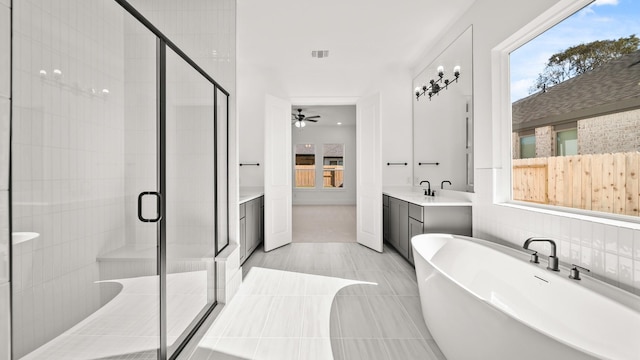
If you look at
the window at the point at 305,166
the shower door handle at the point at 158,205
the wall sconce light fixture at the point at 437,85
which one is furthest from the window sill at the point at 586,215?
the window at the point at 305,166

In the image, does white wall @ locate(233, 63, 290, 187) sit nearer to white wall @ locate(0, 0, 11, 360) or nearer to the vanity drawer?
the vanity drawer

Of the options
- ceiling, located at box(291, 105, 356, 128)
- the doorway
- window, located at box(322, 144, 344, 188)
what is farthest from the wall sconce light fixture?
window, located at box(322, 144, 344, 188)

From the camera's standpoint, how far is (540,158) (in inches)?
85.0

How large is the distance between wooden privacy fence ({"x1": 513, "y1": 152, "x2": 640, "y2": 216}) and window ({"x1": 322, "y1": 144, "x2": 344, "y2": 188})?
273 inches

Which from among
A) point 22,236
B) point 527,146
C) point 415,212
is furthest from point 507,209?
point 22,236

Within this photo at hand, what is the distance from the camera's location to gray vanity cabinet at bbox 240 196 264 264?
320 cm

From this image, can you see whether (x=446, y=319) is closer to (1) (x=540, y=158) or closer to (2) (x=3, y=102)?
(1) (x=540, y=158)

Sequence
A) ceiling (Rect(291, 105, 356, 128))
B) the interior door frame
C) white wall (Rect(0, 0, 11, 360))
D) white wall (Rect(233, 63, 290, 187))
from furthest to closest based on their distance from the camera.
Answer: ceiling (Rect(291, 105, 356, 128))
white wall (Rect(233, 63, 290, 187))
the interior door frame
white wall (Rect(0, 0, 11, 360))

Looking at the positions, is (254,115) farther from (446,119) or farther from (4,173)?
(4,173)

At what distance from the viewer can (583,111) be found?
1796mm

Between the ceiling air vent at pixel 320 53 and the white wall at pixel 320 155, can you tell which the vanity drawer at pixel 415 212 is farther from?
the white wall at pixel 320 155

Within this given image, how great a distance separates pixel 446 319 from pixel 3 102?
209 cm

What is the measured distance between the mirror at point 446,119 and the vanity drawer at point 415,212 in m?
0.63

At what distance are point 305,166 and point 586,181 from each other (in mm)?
7818
